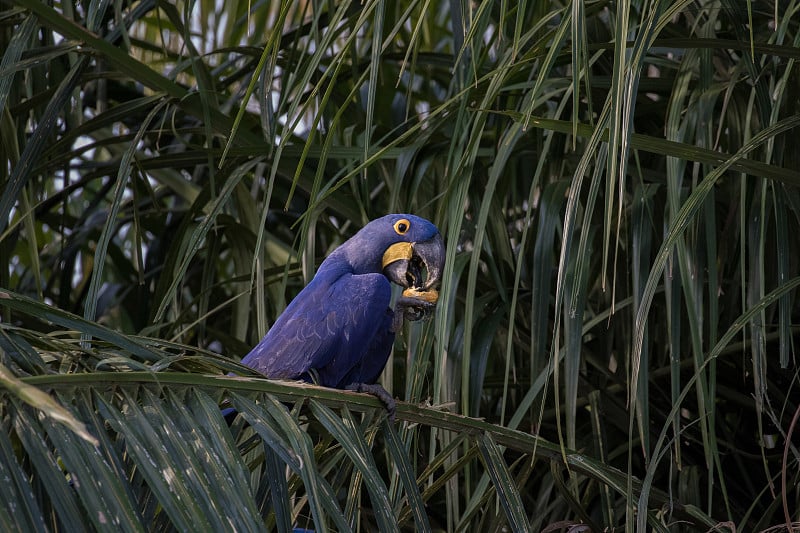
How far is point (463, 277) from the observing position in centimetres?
242

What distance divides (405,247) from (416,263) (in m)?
0.09

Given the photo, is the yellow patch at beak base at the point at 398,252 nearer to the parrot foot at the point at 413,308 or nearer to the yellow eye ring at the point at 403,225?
the yellow eye ring at the point at 403,225

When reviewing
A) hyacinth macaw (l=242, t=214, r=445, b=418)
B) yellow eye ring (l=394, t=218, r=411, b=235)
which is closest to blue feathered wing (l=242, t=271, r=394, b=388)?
hyacinth macaw (l=242, t=214, r=445, b=418)

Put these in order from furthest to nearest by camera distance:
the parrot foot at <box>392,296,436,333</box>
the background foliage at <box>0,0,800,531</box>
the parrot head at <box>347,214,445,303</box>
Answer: the parrot head at <box>347,214,445,303</box> → the parrot foot at <box>392,296,436,333</box> → the background foliage at <box>0,0,800,531</box>

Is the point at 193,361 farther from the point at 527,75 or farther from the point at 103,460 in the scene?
the point at 527,75

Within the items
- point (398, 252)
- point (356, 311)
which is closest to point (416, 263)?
point (398, 252)

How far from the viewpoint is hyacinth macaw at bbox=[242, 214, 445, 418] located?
2074mm

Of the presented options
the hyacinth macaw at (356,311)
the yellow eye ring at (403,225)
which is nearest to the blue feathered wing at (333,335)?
the hyacinth macaw at (356,311)

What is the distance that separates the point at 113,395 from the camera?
46.0 inches

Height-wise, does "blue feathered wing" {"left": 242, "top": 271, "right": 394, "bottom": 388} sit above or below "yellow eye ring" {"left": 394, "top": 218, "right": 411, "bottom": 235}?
below

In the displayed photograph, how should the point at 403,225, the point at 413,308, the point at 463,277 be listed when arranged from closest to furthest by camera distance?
1. the point at 413,308
2. the point at 403,225
3. the point at 463,277

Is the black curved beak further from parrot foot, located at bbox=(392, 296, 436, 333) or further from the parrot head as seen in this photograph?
parrot foot, located at bbox=(392, 296, 436, 333)

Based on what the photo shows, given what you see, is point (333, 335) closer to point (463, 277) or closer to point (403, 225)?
point (403, 225)

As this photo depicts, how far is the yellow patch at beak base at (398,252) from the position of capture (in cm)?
224
